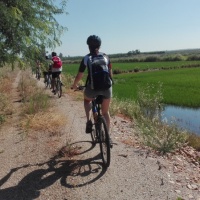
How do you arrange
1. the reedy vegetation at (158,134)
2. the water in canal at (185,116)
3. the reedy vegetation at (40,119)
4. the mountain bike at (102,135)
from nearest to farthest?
the mountain bike at (102,135)
the reedy vegetation at (158,134)
the reedy vegetation at (40,119)
the water in canal at (185,116)

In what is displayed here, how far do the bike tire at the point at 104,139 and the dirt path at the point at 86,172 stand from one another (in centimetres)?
18

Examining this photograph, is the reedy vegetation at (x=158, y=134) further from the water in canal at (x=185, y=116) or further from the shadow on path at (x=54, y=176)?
the water in canal at (x=185, y=116)

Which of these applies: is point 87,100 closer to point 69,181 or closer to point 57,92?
point 69,181

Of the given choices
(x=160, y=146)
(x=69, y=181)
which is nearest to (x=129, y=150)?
(x=160, y=146)

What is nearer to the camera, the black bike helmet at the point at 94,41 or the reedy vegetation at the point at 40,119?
the black bike helmet at the point at 94,41

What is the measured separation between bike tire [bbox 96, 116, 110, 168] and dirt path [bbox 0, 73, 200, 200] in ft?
0.59

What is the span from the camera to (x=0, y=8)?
7.29 meters

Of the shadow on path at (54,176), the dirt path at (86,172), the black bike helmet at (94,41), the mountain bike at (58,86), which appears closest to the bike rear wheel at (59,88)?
the mountain bike at (58,86)

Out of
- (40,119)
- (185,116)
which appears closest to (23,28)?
(40,119)

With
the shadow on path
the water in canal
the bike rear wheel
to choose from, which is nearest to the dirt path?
the shadow on path

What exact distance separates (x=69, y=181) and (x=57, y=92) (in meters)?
9.94

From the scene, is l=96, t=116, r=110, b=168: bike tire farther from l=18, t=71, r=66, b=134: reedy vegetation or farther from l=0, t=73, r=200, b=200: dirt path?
l=18, t=71, r=66, b=134: reedy vegetation

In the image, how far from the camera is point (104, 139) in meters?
5.45

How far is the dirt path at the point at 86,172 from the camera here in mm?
4645
